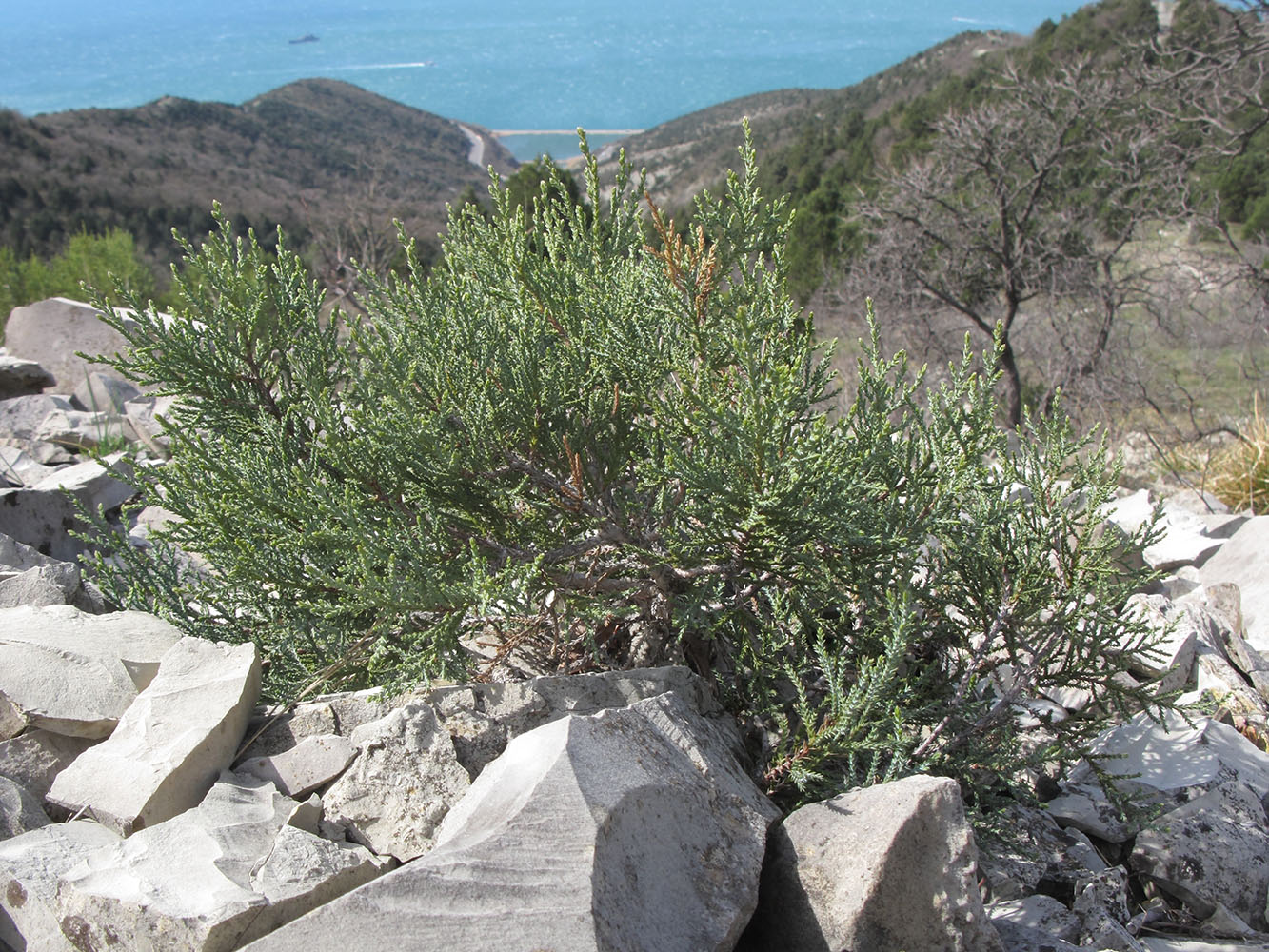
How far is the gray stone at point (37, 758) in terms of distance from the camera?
261 cm

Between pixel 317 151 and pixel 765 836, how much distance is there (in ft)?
147

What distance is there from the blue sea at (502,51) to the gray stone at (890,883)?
25755 millimetres

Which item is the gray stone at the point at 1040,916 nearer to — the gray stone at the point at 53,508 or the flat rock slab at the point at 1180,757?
the flat rock slab at the point at 1180,757

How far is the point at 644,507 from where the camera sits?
9.75 feet

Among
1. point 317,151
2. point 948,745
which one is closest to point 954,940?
point 948,745

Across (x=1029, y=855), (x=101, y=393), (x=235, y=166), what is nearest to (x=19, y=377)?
(x=101, y=393)

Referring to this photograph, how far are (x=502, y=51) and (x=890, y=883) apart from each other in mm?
51659

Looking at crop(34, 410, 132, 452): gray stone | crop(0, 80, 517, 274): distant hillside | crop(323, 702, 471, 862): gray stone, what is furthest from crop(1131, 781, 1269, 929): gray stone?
crop(0, 80, 517, 274): distant hillside

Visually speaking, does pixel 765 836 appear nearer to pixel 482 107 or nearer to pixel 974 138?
pixel 974 138

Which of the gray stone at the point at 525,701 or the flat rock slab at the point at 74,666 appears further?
the flat rock slab at the point at 74,666

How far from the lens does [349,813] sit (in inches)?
93.1

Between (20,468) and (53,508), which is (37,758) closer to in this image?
(53,508)

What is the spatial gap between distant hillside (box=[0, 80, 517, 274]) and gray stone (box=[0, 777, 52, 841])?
14625 mm

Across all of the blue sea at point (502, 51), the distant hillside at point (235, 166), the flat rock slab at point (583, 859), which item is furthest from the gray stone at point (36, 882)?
the blue sea at point (502, 51)
